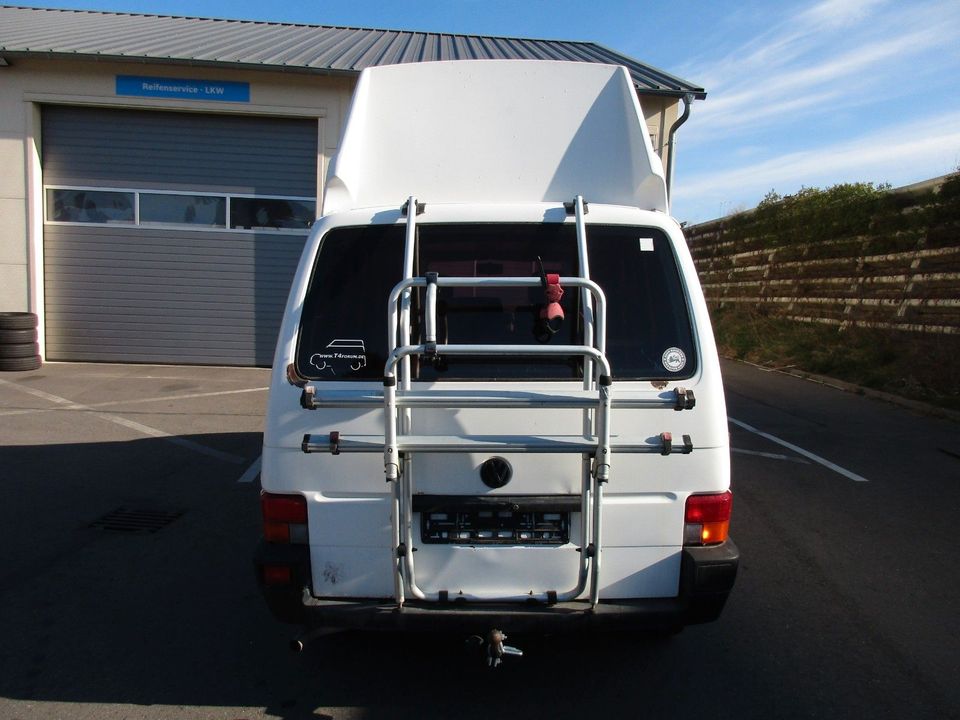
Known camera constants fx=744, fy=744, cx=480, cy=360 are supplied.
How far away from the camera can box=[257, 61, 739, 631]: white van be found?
2.79 metres

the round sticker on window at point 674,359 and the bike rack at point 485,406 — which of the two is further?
the round sticker on window at point 674,359

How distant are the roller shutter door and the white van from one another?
10170 mm

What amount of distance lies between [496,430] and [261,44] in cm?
1320

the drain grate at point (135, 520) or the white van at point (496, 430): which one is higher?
the white van at point (496, 430)

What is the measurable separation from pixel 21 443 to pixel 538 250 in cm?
668

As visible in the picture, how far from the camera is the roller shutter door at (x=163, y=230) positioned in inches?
502

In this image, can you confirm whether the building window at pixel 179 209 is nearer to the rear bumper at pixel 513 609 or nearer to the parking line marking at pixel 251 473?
the parking line marking at pixel 251 473

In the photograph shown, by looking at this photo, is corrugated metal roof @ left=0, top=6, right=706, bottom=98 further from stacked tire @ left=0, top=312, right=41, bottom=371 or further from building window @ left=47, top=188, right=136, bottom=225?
stacked tire @ left=0, top=312, right=41, bottom=371

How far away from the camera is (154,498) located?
19.6 feet

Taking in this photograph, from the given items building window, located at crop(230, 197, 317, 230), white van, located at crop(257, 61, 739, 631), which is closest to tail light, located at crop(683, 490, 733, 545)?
white van, located at crop(257, 61, 739, 631)

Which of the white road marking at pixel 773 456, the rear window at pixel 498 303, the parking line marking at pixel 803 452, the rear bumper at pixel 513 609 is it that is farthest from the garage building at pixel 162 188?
the rear bumper at pixel 513 609

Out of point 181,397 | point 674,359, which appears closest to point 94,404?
point 181,397

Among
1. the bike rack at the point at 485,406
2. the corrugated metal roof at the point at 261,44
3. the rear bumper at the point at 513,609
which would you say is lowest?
the rear bumper at the point at 513,609

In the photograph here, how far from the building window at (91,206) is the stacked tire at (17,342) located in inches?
74.3
